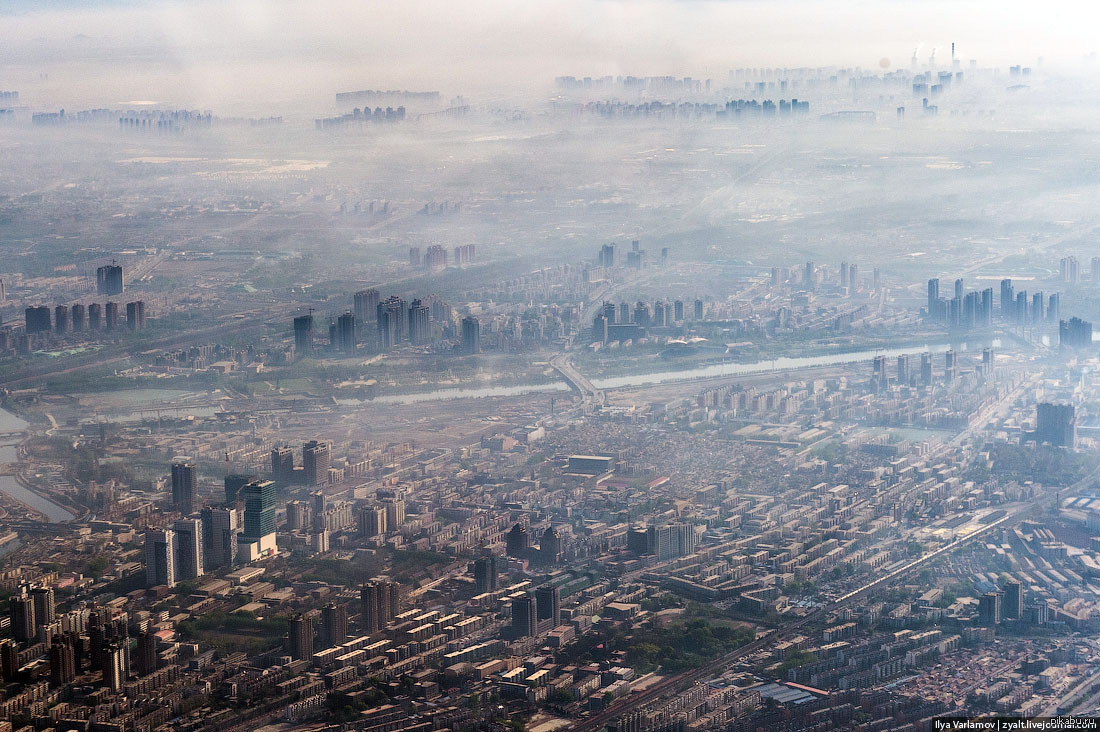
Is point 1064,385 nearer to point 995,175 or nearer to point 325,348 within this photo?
point 325,348

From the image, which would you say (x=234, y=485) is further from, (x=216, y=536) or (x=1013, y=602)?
(x=1013, y=602)

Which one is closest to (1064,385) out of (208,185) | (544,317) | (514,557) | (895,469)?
(895,469)

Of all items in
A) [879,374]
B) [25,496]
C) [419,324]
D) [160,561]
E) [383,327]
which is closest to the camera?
[160,561]

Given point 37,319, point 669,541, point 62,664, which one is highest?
point 37,319

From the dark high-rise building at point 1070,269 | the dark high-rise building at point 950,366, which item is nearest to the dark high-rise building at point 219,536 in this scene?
the dark high-rise building at point 950,366

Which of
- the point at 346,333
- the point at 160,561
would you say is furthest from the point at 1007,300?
the point at 160,561

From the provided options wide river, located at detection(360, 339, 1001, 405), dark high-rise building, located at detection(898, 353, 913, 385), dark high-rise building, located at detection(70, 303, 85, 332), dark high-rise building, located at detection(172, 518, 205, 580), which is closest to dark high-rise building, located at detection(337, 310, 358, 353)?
wide river, located at detection(360, 339, 1001, 405)

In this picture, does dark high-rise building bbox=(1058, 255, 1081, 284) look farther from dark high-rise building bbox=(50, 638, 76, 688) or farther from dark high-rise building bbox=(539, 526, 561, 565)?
dark high-rise building bbox=(50, 638, 76, 688)
